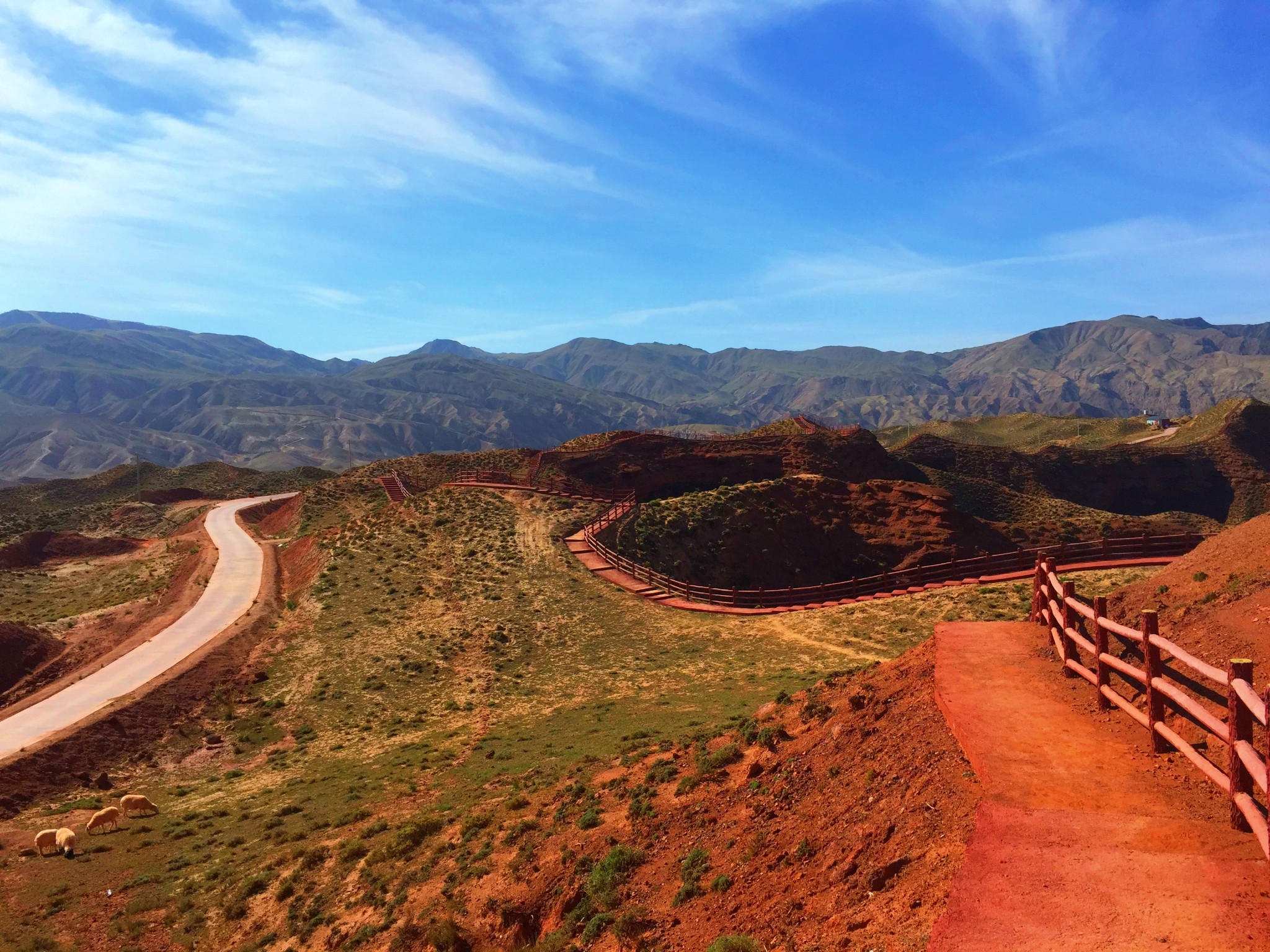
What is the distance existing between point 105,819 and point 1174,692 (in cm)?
2280

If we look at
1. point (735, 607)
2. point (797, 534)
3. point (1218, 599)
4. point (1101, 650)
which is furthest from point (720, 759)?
point (797, 534)

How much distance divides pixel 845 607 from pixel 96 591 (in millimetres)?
45700

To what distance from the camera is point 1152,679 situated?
9078mm

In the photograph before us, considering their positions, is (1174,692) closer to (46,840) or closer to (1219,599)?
(1219,599)

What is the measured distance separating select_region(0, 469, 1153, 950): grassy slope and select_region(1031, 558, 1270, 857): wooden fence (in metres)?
7.75

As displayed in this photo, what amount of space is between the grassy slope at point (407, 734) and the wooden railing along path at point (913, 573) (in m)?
2.05

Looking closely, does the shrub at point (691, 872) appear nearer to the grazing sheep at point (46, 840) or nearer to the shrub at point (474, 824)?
the shrub at point (474, 824)

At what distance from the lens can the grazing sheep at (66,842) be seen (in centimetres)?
1734

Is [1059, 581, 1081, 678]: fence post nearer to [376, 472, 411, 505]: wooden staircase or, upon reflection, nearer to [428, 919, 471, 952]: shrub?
[428, 919, 471, 952]: shrub

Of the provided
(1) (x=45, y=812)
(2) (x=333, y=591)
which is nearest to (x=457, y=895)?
(1) (x=45, y=812)

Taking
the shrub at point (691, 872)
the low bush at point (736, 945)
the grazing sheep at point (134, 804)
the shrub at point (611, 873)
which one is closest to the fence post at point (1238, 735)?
the low bush at point (736, 945)

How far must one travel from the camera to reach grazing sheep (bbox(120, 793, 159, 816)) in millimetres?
19578

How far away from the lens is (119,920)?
14305mm

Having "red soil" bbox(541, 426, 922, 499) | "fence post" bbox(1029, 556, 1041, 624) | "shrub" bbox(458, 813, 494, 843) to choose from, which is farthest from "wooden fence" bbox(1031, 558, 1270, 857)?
"red soil" bbox(541, 426, 922, 499)
